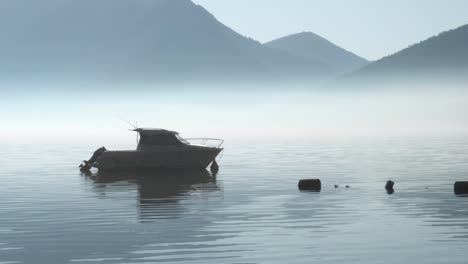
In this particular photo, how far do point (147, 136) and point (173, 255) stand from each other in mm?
41539

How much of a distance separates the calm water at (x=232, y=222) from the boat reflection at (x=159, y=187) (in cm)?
8

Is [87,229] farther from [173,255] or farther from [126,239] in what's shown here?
[173,255]

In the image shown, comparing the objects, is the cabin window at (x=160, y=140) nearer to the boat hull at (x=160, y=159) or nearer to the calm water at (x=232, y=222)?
the boat hull at (x=160, y=159)

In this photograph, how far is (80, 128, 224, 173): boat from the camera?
66125 millimetres

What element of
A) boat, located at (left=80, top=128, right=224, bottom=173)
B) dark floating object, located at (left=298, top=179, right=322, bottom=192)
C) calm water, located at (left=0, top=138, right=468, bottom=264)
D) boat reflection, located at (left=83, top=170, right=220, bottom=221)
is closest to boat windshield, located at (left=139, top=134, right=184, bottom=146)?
boat, located at (left=80, top=128, right=224, bottom=173)

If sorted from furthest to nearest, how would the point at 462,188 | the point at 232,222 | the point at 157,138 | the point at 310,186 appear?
the point at 157,138, the point at 310,186, the point at 462,188, the point at 232,222

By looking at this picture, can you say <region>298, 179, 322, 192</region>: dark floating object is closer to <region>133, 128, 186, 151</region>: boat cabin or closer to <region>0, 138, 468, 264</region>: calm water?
<region>0, 138, 468, 264</region>: calm water

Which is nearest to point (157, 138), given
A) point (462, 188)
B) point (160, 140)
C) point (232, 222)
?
point (160, 140)

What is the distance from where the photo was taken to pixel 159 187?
2122 inches

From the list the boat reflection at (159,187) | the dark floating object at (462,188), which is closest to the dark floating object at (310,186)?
the boat reflection at (159,187)

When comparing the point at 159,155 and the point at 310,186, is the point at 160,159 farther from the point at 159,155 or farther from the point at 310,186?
the point at 310,186

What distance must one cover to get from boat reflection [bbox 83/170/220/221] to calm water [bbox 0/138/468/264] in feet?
0.27

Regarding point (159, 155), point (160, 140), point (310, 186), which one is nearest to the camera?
point (310, 186)

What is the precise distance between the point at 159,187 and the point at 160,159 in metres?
12.9
